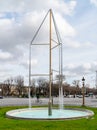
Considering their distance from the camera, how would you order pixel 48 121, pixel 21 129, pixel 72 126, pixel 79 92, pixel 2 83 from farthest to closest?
pixel 79 92, pixel 2 83, pixel 48 121, pixel 72 126, pixel 21 129

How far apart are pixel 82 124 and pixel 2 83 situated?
4920 inches

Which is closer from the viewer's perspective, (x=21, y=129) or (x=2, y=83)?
(x=21, y=129)

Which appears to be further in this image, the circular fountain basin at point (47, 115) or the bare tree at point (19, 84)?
the bare tree at point (19, 84)

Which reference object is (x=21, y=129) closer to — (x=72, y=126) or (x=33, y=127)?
(x=33, y=127)

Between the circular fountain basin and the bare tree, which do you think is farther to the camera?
the bare tree

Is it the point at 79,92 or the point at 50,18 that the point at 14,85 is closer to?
the point at 79,92

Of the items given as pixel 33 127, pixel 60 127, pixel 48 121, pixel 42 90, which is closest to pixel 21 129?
pixel 33 127

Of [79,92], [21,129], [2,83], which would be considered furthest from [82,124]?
[79,92]

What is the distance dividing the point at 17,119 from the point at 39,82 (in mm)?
108345

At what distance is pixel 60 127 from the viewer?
599 inches

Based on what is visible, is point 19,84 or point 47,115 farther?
point 19,84

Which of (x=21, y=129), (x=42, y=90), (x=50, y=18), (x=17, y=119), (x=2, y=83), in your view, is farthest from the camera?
(x=2, y=83)

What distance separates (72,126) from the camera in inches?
613

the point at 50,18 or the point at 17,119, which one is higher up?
the point at 50,18
